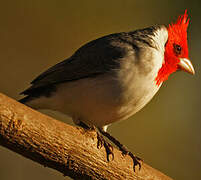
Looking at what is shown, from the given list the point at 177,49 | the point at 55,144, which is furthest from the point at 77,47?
the point at 55,144

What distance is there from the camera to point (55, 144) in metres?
2.85

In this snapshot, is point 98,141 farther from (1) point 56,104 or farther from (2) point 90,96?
(1) point 56,104

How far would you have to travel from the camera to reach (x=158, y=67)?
373 cm

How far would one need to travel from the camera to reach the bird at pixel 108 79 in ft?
11.7

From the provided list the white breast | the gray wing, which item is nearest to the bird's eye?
the white breast

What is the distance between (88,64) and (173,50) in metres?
1.05

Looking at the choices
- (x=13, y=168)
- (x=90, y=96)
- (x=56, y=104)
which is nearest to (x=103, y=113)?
(x=90, y=96)

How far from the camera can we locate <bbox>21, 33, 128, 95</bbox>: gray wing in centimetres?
374

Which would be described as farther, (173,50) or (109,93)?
(173,50)

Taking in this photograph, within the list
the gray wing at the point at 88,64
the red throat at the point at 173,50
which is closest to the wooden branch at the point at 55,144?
the gray wing at the point at 88,64

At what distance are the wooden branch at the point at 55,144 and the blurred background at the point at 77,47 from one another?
2.47 meters

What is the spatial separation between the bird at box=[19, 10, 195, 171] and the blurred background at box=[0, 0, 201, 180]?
1620 millimetres

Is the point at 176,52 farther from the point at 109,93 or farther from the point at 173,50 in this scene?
the point at 109,93

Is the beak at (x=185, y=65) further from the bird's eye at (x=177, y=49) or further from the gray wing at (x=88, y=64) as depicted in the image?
the gray wing at (x=88, y=64)
